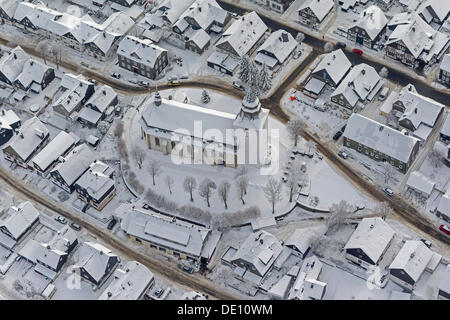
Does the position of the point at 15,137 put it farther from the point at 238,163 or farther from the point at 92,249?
the point at 238,163

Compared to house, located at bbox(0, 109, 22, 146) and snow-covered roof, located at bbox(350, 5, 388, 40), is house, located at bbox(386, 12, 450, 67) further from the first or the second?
house, located at bbox(0, 109, 22, 146)

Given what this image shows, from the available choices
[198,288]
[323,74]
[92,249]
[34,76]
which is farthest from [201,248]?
[34,76]

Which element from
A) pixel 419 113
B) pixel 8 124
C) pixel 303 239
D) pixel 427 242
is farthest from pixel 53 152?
pixel 419 113

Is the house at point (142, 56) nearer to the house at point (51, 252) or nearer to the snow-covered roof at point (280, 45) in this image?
the snow-covered roof at point (280, 45)

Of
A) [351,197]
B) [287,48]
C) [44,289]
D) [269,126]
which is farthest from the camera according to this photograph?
[287,48]

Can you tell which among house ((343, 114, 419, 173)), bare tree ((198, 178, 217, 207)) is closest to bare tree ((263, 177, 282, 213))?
bare tree ((198, 178, 217, 207))

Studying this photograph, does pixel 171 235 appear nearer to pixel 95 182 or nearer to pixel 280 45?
pixel 95 182

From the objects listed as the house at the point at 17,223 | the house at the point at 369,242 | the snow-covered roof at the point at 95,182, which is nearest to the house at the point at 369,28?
the house at the point at 369,242
